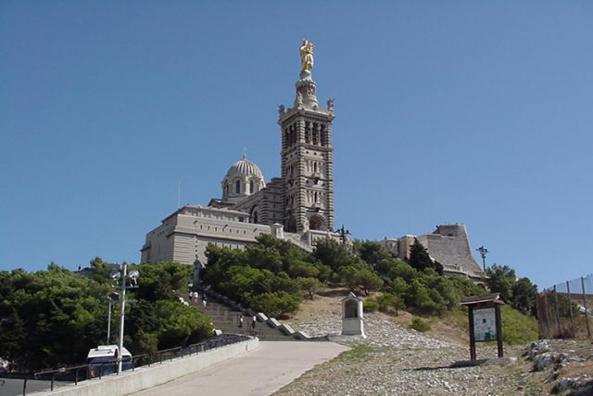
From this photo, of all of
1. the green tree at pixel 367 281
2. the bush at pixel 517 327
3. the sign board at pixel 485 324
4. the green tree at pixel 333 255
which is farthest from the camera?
the green tree at pixel 333 255

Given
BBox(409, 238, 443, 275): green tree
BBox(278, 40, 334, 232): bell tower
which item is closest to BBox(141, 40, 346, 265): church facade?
BBox(278, 40, 334, 232): bell tower

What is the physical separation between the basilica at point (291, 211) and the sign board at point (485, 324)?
51519 mm

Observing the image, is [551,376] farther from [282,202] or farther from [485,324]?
[282,202]

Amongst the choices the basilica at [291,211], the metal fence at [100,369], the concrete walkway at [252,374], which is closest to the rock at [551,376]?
the concrete walkway at [252,374]

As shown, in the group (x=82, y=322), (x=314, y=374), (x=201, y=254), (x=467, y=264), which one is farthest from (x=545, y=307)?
(x=467, y=264)

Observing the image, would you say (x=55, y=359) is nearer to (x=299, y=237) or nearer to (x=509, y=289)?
(x=299, y=237)

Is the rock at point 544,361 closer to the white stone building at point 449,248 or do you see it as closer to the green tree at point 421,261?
the green tree at point 421,261

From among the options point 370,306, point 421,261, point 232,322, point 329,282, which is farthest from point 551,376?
point 421,261

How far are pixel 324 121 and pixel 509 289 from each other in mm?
33265

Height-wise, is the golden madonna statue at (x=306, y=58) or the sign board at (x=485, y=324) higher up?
the golden madonna statue at (x=306, y=58)

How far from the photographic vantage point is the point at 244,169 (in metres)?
98.6

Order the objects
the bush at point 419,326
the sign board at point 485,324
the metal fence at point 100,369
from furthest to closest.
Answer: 1. the bush at point 419,326
2. the sign board at point 485,324
3. the metal fence at point 100,369

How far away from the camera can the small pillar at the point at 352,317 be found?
1537 inches

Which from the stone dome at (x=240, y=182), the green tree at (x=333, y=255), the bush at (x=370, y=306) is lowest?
the bush at (x=370, y=306)
